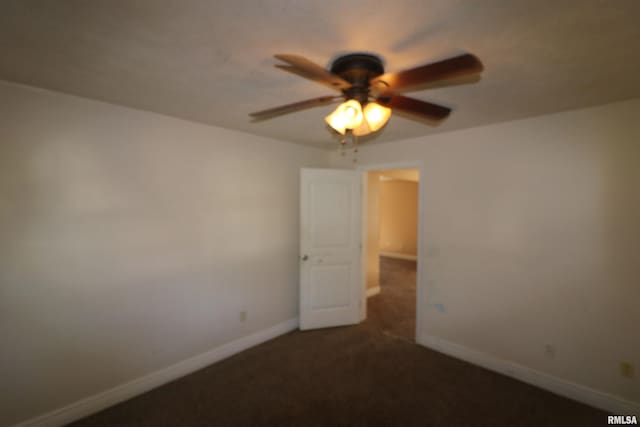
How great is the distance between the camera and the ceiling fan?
1.17m

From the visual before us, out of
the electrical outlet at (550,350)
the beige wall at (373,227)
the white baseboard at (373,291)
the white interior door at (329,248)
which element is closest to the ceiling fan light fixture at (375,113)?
the white interior door at (329,248)

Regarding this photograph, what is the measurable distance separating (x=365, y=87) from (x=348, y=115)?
7.9 inches

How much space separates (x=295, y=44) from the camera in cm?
136

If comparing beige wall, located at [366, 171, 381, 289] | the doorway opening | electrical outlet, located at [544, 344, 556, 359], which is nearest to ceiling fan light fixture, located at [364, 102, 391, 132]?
the doorway opening

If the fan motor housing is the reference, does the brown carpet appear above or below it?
below

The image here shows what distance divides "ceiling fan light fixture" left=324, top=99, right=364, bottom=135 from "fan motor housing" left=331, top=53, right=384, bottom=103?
7cm

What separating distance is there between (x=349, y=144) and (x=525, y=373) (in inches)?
121

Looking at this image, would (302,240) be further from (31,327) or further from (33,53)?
(33,53)

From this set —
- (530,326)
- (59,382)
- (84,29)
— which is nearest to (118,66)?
(84,29)

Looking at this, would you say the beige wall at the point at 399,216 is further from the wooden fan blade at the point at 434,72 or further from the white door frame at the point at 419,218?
the wooden fan blade at the point at 434,72

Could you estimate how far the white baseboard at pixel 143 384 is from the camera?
6.57ft

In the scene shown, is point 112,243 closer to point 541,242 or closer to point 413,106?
point 413,106

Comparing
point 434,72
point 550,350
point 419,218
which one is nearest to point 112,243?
point 434,72

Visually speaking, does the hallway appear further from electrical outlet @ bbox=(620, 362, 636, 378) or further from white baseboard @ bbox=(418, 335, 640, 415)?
electrical outlet @ bbox=(620, 362, 636, 378)
